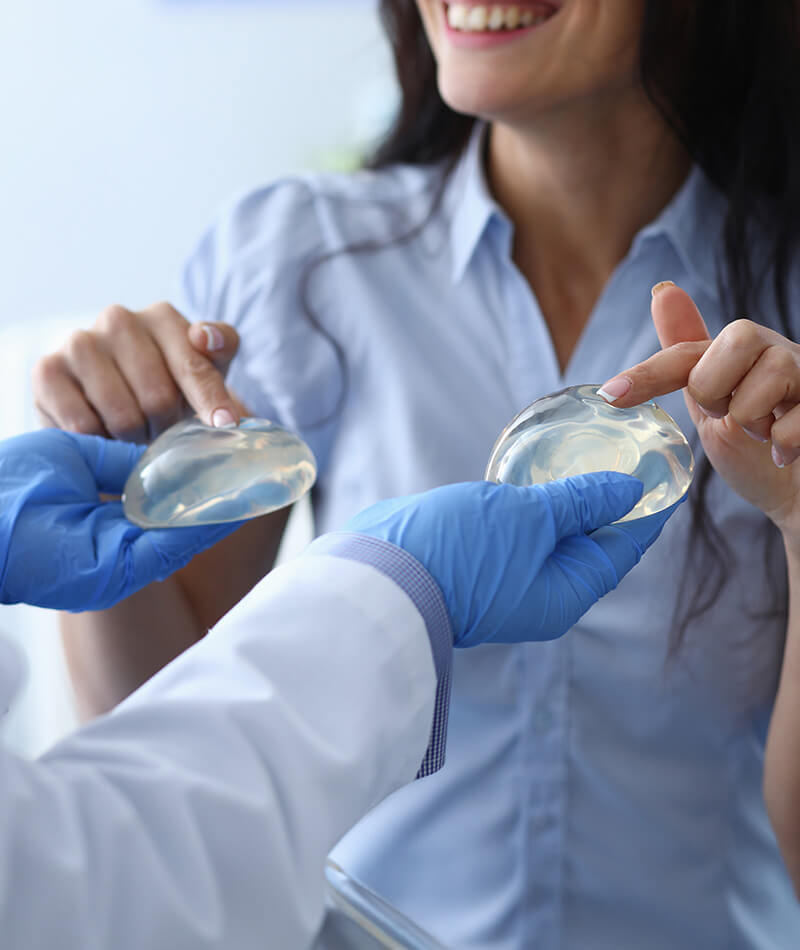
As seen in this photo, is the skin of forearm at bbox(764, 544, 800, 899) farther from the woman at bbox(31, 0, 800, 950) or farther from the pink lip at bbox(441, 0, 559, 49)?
the pink lip at bbox(441, 0, 559, 49)

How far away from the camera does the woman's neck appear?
94 cm

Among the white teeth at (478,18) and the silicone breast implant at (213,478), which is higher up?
the white teeth at (478,18)

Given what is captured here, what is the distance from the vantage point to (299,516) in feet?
5.30

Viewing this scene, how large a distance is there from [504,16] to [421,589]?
0.60 m

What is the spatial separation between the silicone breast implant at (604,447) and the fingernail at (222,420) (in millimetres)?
221

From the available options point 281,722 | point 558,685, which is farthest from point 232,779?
point 558,685

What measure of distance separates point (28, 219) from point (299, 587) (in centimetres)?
Answer: 214

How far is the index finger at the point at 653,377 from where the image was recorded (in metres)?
0.60

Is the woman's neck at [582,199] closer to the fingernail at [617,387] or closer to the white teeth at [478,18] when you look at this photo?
the white teeth at [478,18]

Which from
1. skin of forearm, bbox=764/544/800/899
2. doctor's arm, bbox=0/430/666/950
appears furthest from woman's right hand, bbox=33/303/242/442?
skin of forearm, bbox=764/544/800/899

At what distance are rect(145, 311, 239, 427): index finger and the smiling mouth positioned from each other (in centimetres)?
40

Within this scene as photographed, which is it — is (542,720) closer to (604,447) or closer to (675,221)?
(604,447)

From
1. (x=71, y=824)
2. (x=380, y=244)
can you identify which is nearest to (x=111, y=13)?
(x=380, y=244)

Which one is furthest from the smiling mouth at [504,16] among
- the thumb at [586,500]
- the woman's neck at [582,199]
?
the thumb at [586,500]
